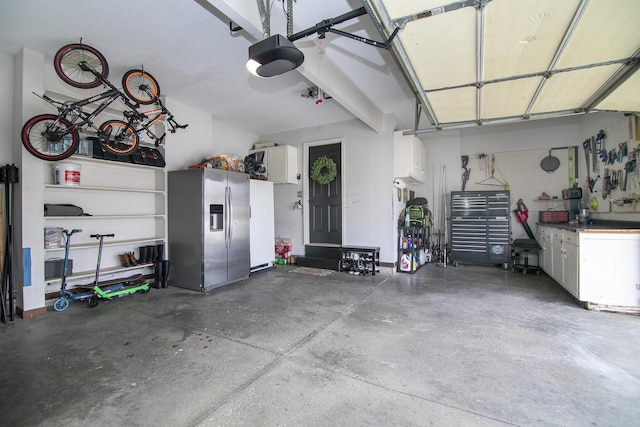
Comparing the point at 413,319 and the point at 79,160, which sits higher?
the point at 79,160

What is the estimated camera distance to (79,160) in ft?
12.7

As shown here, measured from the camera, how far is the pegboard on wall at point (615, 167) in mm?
3762

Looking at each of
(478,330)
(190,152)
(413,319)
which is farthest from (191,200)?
(478,330)

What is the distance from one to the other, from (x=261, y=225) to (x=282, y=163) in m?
1.52

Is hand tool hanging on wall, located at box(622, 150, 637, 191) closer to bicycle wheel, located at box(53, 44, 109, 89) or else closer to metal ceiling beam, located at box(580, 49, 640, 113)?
metal ceiling beam, located at box(580, 49, 640, 113)

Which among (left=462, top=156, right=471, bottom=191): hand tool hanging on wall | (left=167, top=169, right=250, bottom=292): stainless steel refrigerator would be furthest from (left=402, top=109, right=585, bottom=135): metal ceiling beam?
(left=167, top=169, right=250, bottom=292): stainless steel refrigerator

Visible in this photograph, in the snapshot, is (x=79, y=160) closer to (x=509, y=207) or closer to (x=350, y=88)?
(x=350, y=88)

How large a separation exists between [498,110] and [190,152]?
5007 millimetres

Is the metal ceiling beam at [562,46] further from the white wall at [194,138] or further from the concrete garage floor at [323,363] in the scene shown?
the white wall at [194,138]

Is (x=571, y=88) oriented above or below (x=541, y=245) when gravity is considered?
above

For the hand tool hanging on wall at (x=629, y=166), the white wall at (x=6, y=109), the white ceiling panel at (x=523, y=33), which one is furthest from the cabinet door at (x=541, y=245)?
the white wall at (x=6, y=109)

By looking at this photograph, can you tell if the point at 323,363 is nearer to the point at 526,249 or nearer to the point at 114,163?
the point at 114,163

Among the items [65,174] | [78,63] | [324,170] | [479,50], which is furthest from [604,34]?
[65,174]

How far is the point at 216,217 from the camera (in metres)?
4.61
